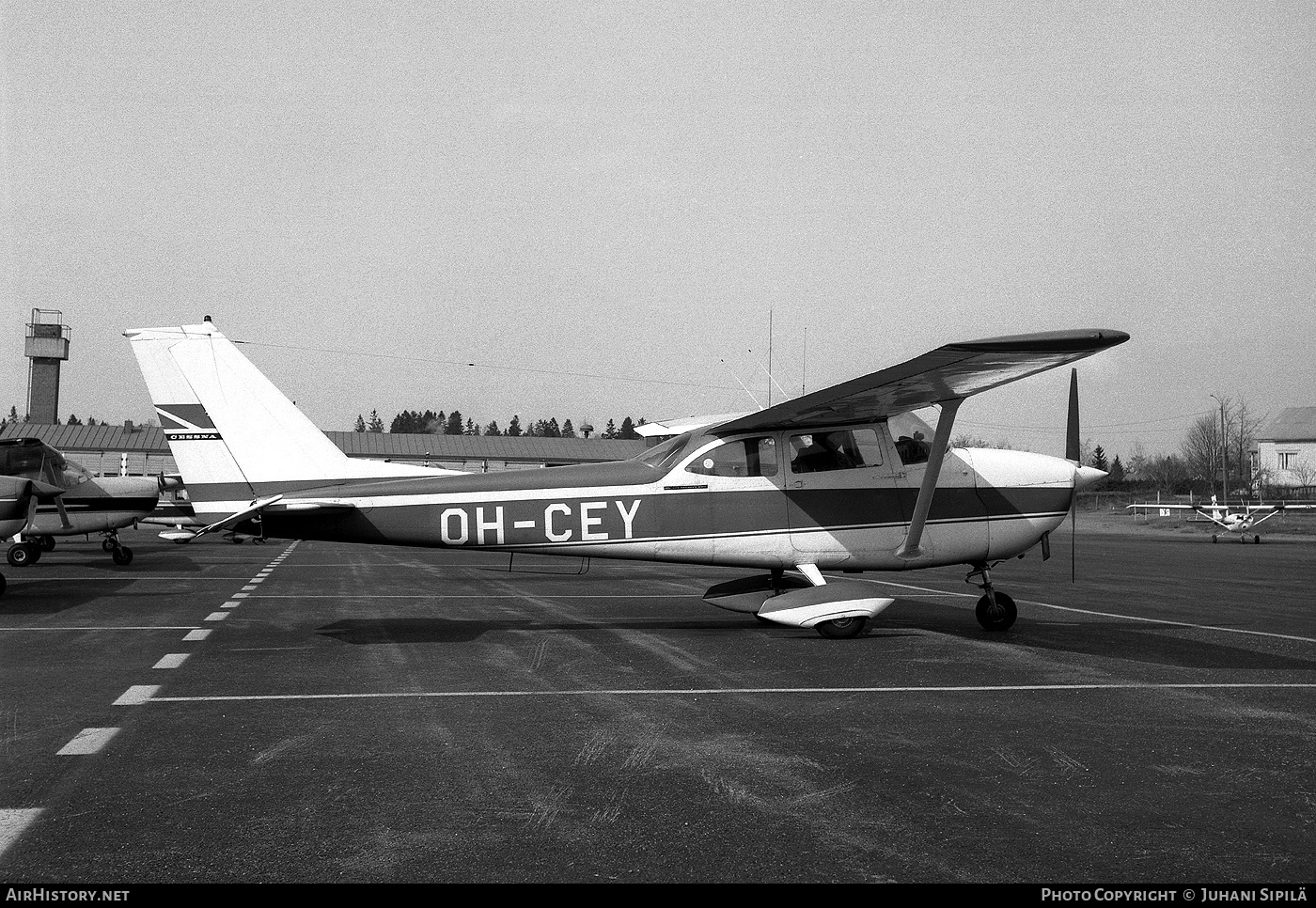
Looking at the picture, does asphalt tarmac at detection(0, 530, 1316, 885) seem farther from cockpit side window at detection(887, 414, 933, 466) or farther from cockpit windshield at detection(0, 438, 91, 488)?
cockpit windshield at detection(0, 438, 91, 488)

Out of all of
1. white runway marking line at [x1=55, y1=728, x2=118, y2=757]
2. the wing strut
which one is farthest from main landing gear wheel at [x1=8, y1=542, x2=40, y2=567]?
the wing strut

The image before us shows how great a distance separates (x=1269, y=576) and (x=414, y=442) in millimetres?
68252

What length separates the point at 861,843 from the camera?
149 inches

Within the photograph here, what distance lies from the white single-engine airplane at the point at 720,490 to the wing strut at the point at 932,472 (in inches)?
0.7

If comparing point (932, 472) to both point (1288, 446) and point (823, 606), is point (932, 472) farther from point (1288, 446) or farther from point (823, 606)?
point (1288, 446)

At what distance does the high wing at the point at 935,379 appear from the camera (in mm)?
7668

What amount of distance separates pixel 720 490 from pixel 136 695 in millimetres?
5824

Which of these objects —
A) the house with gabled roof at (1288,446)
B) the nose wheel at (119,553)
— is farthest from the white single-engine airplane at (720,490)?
the house with gabled roof at (1288,446)

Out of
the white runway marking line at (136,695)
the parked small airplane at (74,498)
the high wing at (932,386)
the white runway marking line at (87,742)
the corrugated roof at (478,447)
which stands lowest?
the white runway marking line at (136,695)

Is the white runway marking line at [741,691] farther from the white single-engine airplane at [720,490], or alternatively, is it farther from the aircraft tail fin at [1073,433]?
the aircraft tail fin at [1073,433]

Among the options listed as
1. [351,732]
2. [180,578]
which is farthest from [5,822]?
[180,578]

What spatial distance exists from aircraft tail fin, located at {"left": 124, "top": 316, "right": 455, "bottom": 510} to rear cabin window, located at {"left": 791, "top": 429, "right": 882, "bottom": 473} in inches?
189

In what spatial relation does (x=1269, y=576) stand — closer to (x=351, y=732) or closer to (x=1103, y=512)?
(x=351, y=732)

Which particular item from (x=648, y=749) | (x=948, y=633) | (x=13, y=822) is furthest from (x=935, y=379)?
(x=13, y=822)
